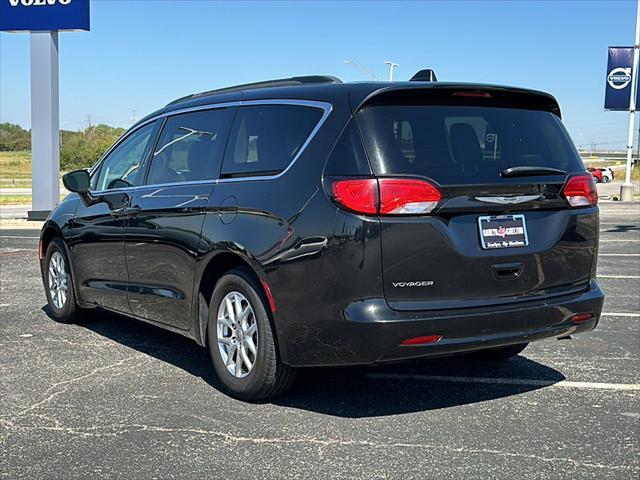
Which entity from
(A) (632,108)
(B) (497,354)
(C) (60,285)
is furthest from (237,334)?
(A) (632,108)

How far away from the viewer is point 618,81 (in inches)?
1257

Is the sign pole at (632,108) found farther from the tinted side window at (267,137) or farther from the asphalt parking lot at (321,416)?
the tinted side window at (267,137)

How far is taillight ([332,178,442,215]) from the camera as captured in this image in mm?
3838

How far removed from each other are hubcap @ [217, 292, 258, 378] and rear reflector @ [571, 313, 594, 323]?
1.81 metres

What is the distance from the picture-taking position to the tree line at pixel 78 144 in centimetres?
8288

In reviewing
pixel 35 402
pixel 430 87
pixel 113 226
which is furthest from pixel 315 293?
pixel 113 226

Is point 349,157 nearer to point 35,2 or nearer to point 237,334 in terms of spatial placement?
point 237,334

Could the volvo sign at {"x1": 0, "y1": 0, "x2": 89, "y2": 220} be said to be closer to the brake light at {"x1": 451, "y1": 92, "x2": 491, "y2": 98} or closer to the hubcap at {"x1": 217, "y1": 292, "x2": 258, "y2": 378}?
the hubcap at {"x1": 217, "y1": 292, "x2": 258, "y2": 378}

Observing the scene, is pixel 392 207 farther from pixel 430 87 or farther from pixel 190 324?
pixel 190 324

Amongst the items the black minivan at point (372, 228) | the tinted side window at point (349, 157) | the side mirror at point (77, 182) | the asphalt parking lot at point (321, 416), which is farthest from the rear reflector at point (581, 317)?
the side mirror at point (77, 182)

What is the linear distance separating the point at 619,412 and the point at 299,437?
1.82 m

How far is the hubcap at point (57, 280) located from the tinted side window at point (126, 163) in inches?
33.4

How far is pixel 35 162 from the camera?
70.5ft

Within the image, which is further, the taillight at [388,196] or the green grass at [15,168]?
the green grass at [15,168]
